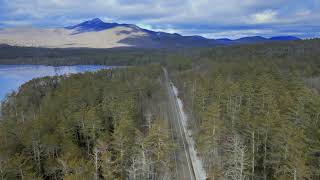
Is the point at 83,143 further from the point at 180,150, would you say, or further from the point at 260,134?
the point at 260,134

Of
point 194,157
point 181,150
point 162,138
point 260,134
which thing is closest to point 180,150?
point 181,150

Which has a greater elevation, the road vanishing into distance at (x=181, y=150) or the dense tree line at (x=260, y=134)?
the dense tree line at (x=260, y=134)

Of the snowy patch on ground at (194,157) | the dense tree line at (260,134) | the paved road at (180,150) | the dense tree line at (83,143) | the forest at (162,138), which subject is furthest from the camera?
the snowy patch on ground at (194,157)

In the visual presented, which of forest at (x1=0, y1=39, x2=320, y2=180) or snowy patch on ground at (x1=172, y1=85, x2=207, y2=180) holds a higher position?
forest at (x1=0, y1=39, x2=320, y2=180)

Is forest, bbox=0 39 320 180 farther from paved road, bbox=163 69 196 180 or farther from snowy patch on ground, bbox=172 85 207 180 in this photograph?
paved road, bbox=163 69 196 180

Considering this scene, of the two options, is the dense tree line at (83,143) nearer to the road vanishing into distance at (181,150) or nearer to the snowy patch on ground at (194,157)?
the road vanishing into distance at (181,150)

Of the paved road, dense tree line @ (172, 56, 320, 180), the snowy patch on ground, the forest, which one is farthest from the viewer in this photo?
the snowy patch on ground

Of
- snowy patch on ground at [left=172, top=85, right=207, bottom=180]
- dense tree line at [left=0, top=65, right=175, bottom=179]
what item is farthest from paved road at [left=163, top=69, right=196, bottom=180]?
dense tree line at [left=0, top=65, right=175, bottom=179]

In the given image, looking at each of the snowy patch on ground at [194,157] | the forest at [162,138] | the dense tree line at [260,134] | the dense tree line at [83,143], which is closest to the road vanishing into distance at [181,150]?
the snowy patch on ground at [194,157]
